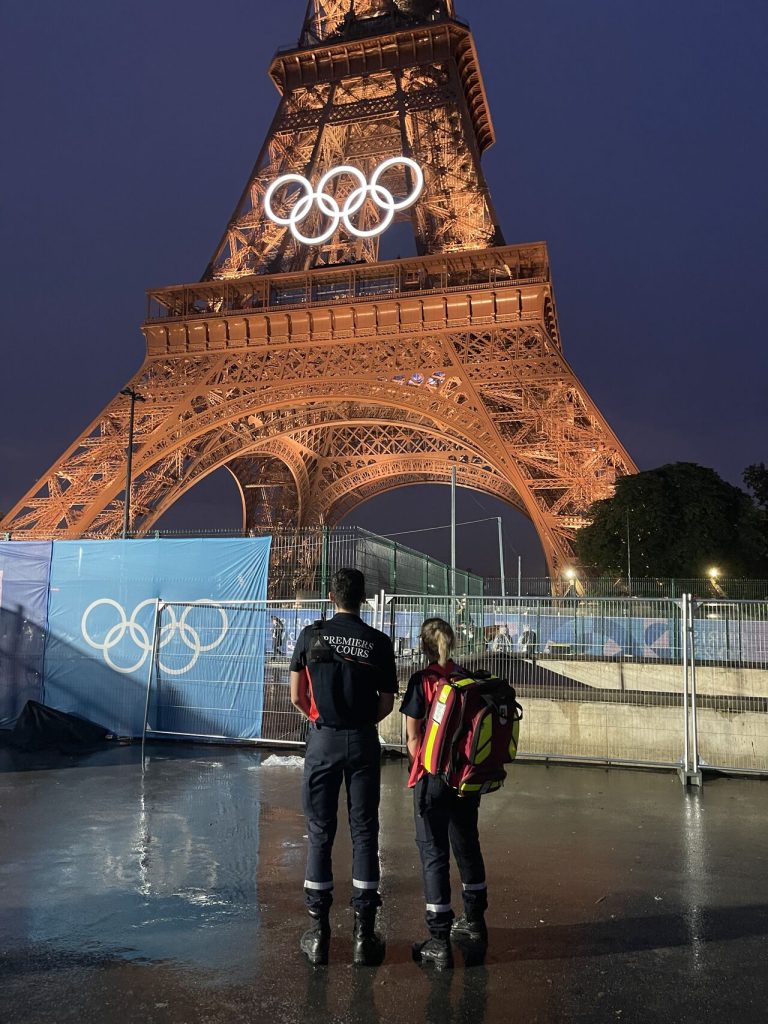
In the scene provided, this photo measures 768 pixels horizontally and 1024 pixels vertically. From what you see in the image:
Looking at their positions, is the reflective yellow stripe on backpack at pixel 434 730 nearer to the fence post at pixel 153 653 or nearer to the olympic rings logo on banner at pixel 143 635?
the olympic rings logo on banner at pixel 143 635

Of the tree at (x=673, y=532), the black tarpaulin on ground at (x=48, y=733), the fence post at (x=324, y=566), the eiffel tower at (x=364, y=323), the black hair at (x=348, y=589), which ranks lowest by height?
the black tarpaulin on ground at (x=48, y=733)

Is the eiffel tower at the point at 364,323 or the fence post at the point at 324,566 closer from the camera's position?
the fence post at the point at 324,566

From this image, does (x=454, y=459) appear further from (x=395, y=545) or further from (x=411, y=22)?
(x=395, y=545)

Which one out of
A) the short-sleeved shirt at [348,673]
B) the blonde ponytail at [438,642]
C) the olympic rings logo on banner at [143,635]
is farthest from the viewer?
the olympic rings logo on banner at [143,635]

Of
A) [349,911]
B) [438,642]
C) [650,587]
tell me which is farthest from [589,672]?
[650,587]

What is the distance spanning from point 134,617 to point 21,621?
1812 millimetres

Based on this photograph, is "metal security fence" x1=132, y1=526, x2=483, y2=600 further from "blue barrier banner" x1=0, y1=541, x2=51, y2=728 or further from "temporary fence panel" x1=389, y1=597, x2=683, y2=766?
"blue barrier banner" x1=0, y1=541, x2=51, y2=728

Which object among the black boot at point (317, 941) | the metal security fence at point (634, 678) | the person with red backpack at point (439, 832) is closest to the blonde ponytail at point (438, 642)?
the person with red backpack at point (439, 832)

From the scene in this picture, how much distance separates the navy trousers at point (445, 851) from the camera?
3.97m

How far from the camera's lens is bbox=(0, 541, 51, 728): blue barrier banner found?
11320 millimetres

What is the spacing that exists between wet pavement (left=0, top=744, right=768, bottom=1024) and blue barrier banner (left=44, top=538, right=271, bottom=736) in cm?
274

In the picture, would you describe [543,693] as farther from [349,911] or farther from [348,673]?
[348,673]

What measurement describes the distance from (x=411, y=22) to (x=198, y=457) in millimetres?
23534

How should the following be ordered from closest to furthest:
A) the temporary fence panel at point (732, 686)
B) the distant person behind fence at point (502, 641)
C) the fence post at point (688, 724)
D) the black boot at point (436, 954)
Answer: the black boot at point (436, 954)
the fence post at point (688, 724)
the temporary fence panel at point (732, 686)
the distant person behind fence at point (502, 641)
